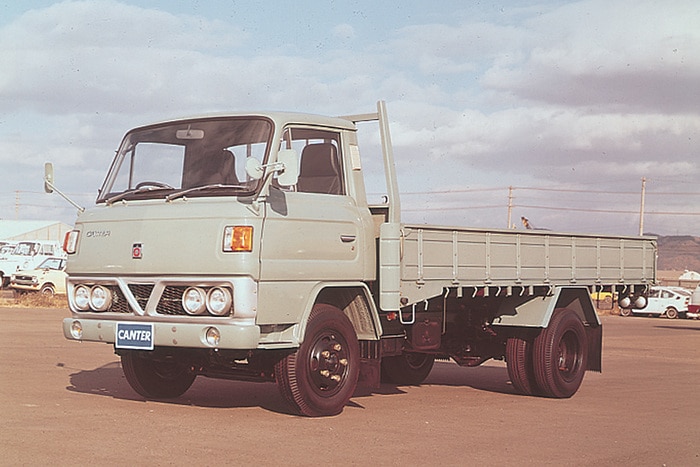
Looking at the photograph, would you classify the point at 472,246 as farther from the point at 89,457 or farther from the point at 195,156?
the point at 89,457

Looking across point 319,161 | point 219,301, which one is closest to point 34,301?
point 319,161

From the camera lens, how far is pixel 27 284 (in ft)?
126

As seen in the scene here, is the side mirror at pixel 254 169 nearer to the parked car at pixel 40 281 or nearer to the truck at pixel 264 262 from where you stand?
the truck at pixel 264 262

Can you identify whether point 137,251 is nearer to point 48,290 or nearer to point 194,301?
point 194,301

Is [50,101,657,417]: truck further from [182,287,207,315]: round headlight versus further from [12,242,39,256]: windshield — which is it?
[12,242,39,256]: windshield

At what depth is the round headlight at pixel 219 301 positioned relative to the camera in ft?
26.8

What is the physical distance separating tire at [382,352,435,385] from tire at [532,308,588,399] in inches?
58.5

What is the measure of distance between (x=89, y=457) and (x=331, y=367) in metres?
2.81

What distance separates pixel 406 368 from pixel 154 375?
144 inches

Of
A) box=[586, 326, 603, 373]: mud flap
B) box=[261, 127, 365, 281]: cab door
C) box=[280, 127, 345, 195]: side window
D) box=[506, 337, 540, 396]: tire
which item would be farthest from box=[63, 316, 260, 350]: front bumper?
box=[586, 326, 603, 373]: mud flap

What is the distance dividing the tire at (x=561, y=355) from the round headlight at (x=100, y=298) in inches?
203

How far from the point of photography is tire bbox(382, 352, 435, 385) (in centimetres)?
1241

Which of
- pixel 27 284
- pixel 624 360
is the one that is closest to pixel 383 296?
pixel 624 360

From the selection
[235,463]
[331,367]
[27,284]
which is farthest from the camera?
[27,284]
